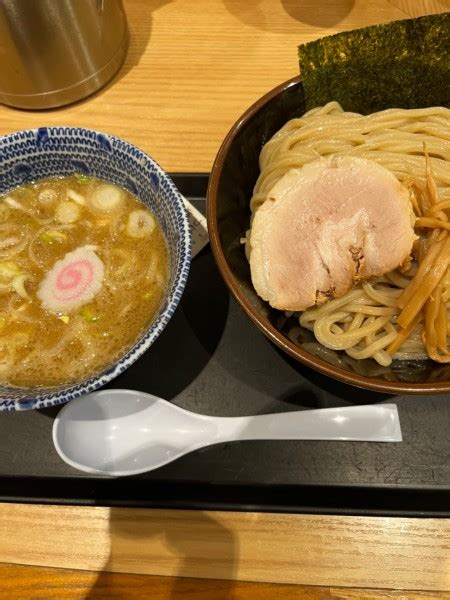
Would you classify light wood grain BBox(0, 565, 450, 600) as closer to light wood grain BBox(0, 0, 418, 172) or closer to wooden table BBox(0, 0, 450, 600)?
wooden table BBox(0, 0, 450, 600)

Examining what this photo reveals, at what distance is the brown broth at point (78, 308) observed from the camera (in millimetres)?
1192

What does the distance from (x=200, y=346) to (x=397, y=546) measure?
676mm

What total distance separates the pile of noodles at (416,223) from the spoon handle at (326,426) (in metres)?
0.14

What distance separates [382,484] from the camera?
1.15m

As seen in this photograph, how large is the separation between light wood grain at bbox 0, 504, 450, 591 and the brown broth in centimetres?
38

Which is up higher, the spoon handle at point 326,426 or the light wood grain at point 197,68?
the light wood grain at point 197,68

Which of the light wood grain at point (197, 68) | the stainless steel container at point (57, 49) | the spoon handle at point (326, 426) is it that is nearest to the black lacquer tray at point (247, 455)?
the spoon handle at point (326, 426)

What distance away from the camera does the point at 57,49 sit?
1.59 m

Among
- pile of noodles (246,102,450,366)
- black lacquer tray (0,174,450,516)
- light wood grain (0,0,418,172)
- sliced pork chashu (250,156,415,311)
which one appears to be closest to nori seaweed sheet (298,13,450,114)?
pile of noodles (246,102,450,366)

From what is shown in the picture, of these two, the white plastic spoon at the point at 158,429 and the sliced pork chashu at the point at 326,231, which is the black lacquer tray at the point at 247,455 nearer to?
the white plastic spoon at the point at 158,429

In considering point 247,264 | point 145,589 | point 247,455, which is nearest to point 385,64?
point 247,264

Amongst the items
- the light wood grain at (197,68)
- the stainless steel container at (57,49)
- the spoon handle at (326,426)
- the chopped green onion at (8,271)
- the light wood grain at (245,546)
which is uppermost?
the stainless steel container at (57,49)

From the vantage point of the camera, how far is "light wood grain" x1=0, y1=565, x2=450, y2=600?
110 cm

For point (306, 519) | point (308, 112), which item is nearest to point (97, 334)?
point (306, 519)
